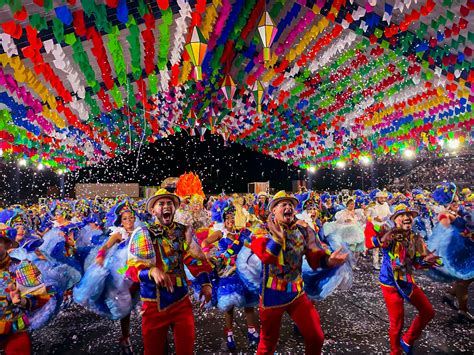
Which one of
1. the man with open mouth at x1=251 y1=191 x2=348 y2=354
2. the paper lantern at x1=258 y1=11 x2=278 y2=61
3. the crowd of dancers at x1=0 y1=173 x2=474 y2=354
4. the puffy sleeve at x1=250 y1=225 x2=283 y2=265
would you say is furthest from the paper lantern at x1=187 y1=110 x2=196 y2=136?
the puffy sleeve at x1=250 y1=225 x2=283 y2=265

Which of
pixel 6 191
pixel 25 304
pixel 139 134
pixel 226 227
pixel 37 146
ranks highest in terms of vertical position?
pixel 139 134

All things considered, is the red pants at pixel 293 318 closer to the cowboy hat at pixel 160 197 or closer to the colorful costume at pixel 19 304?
the cowboy hat at pixel 160 197

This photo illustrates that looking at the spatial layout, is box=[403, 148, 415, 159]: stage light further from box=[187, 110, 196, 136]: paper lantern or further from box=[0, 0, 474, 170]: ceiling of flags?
box=[187, 110, 196, 136]: paper lantern

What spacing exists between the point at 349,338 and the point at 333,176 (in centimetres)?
2603

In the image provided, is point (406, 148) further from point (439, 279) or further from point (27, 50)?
point (27, 50)

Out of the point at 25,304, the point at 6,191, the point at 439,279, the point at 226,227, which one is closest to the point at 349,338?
the point at 439,279

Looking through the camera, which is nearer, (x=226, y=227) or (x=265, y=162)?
(x=226, y=227)

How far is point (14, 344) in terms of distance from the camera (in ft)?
9.65

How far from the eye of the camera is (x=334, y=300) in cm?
640

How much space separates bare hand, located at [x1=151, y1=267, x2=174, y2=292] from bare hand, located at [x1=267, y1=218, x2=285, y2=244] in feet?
3.56

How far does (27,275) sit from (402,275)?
360 centimetres

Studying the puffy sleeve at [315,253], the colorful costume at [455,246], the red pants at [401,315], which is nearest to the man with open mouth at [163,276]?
the puffy sleeve at [315,253]

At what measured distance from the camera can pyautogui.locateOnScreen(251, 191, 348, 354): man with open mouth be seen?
10.8 ft

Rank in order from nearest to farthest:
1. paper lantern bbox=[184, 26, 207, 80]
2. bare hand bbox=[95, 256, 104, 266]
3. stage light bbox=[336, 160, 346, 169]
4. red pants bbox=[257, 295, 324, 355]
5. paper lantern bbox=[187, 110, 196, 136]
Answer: red pants bbox=[257, 295, 324, 355]
bare hand bbox=[95, 256, 104, 266]
paper lantern bbox=[184, 26, 207, 80]
paper lantern bbox=[187, 110, 196, 136]
stage light bbox=[336, 160, 346, 169]
